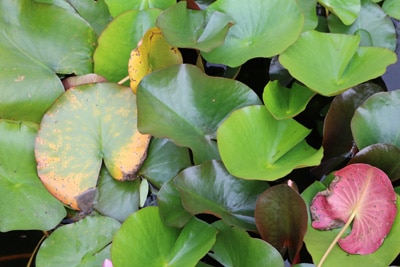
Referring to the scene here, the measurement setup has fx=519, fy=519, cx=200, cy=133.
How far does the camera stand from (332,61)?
3.31 ft

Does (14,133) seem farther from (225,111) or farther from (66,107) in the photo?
(225,111)

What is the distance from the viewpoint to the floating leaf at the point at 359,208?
2.87 ft

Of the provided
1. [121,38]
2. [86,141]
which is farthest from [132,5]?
[86,141]

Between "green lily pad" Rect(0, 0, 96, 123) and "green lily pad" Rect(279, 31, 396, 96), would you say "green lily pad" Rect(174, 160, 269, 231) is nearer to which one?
"green lily pad" Rect(279, 31, 396, 96)

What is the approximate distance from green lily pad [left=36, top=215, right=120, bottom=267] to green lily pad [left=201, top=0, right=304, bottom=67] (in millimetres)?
393

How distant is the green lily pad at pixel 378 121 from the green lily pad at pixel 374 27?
0.22 metres

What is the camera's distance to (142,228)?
0.92 m

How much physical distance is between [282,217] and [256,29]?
1.32 ft

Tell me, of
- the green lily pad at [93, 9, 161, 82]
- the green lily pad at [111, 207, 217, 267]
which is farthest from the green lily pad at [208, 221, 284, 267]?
the green lily pad at [93, 9, 161, 82]

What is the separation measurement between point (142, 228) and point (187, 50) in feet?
1.55

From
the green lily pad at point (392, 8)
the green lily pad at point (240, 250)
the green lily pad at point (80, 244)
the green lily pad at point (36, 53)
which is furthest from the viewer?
the green lily pad at point (392, 8)

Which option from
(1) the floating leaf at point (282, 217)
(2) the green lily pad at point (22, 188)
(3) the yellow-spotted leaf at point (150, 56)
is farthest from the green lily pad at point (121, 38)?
(1) the floating leaf at point (282, 217)

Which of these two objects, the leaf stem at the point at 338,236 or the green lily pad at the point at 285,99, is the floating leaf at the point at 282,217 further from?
the green lily pad at the point at 285,99

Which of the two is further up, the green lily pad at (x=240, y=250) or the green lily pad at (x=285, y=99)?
the green lily pad at (x=285, y=99)
